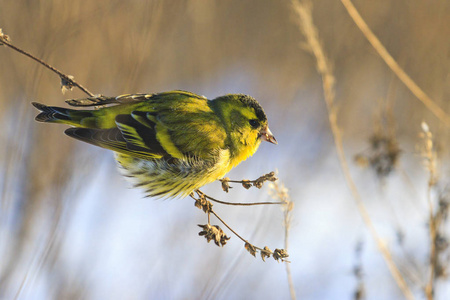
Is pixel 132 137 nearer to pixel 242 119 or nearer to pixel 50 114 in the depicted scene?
pixel 50 114

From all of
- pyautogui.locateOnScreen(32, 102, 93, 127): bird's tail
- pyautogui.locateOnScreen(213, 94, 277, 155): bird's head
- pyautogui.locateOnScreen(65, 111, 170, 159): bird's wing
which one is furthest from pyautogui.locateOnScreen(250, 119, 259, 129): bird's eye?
pyautogui.locateOnScreen(32, 102, 93, 127): bird's tail

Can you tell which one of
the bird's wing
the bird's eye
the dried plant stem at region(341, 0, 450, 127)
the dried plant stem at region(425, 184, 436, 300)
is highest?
the dried plant stem at region(341, 0, 450, 127)

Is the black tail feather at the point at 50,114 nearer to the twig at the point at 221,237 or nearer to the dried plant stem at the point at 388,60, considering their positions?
the twig at the point at 221,237

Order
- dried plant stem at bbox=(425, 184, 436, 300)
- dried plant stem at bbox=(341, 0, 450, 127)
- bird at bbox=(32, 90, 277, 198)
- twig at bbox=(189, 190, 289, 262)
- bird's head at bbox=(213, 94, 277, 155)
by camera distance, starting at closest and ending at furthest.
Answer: twig at bbox=(189, 190, 289, 262)
dried plant stem at bbox=(425, 184, 436, 300)
bird at bbox=(32, 90, 277, 198)
dried plant stem at bbox=(341, 0, 450, 127)
bird's head at bbox=(213, 94, 277, 155)

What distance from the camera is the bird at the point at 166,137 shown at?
2.51 metres

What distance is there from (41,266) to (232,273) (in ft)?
3.03

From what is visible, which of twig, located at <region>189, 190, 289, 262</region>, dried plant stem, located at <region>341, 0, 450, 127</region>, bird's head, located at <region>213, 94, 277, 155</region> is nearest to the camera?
twig, located at <region>189, 190, 289, 262</region>

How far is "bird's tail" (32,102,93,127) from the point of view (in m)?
2.29

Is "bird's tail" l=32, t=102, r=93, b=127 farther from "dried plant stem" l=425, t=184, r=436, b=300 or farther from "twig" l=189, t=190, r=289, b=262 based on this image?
"dried plant stem" l=425, t=184, r=436, b=300

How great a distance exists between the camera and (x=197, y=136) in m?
2.67

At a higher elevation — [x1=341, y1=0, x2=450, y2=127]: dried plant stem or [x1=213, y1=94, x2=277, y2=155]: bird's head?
[x1=341, y1=0, x2=450, y2=127]: dried plant stem

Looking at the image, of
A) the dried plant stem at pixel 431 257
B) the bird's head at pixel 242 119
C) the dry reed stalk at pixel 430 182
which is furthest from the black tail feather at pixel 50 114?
the dried plant stem at pixel 431 257

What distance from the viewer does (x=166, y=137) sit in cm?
262

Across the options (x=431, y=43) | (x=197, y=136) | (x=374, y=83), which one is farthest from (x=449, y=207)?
(x=374, y=83)
